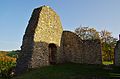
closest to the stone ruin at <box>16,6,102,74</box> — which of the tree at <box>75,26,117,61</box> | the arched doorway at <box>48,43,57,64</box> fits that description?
the arched doorway at <box>48,43,57,64</box>

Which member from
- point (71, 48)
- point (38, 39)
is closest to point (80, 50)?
point (71, 48)

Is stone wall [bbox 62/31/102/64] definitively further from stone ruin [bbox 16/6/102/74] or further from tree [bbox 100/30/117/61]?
tree [bbox 100/30/117/61]

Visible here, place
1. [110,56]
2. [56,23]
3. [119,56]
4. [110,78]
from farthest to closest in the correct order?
[110,56]
[119,56]
[56,23]
[110,78]

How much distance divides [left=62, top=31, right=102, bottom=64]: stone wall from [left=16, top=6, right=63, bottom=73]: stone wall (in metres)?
2.10

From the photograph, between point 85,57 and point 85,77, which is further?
point 85,57

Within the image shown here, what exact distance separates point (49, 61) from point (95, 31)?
27.5m

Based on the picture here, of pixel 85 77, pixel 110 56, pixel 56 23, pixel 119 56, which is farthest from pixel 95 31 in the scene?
pixel 85 77

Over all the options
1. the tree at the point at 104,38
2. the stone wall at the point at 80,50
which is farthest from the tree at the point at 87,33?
the stone wall at the point at 80,50

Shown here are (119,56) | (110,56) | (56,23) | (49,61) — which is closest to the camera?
(49,61)

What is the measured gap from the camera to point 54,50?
23.2 metres

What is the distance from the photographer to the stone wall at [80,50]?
80.9 feet

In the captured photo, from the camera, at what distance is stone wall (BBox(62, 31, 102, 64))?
24.7 metres

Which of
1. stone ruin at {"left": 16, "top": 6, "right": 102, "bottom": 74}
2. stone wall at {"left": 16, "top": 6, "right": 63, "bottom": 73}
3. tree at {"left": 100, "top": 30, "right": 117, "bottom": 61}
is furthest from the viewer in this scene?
tree at {"left": 100, "top": 30, "right": 117, "bottom": 61}

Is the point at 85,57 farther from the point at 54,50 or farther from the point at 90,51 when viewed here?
the point at 54,50
